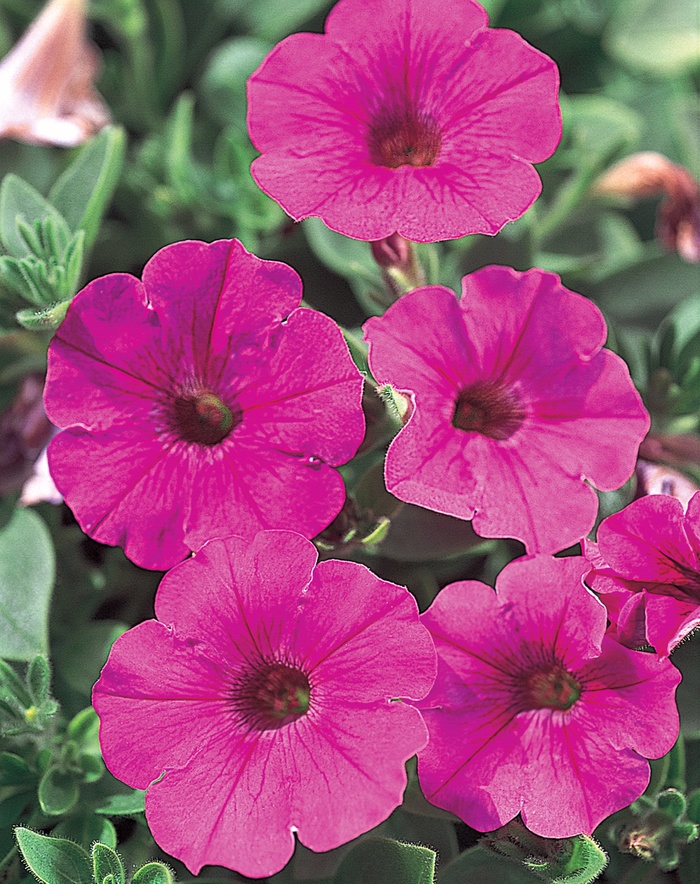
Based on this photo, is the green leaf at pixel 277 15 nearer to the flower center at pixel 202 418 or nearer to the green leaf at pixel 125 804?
the flower center at pixel 202 418

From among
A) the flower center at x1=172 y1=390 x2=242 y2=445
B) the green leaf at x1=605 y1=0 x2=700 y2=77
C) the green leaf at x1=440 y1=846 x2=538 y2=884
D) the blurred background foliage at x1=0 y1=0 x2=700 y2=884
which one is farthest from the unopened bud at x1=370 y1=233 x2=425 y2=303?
the green leaf at x1=605 y1=0 x2=700 y2=77

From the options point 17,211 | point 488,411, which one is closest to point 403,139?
point 488,411

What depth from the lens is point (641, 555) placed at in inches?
21.7

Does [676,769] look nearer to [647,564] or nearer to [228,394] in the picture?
[647,564]

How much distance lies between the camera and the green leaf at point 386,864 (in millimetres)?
564

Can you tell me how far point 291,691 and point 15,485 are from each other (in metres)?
0.35

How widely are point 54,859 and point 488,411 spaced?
38 cm

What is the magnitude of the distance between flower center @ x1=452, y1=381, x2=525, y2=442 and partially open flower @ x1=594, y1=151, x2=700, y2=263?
437mm

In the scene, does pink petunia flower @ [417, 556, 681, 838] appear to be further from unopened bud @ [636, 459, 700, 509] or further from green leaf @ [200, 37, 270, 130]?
green leaf @ [200, 37, 270, 130]

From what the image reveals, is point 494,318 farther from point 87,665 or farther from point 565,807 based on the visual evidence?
point 87,665

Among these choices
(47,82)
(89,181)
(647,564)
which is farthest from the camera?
(47,82)

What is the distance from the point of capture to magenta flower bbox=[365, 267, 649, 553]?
0.55 metres

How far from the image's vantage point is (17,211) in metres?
0.74

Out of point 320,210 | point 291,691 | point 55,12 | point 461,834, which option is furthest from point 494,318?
point 55,12
